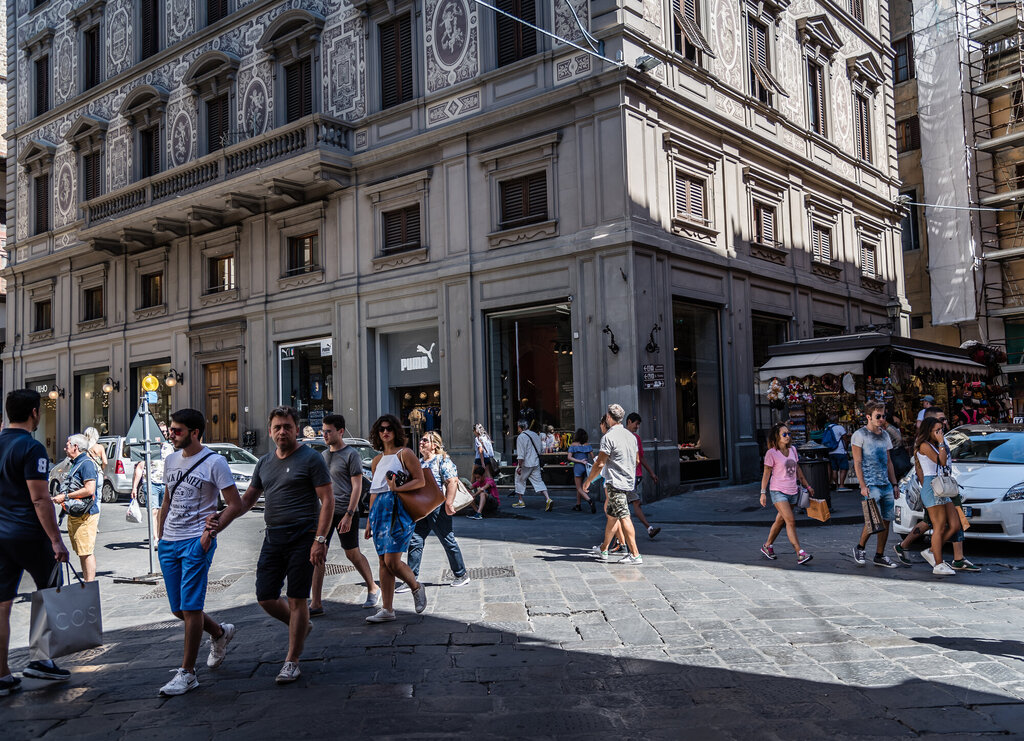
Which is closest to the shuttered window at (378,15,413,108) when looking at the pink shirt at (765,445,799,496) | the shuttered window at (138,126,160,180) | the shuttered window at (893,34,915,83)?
the shuttered window at (138,126,160,180)

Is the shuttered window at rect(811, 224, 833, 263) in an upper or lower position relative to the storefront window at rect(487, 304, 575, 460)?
upper

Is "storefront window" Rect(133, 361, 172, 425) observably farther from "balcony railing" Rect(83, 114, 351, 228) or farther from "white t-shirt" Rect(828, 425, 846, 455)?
"white t-shirt" Rect(828, 425, 846, 455)

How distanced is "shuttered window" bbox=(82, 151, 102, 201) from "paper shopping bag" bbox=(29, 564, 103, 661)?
2511 centimetres

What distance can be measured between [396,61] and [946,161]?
2170 centimetres

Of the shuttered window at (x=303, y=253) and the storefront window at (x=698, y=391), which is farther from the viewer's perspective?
the shuttered window at (x=303, y=253)

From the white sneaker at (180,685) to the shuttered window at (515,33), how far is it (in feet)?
52.0

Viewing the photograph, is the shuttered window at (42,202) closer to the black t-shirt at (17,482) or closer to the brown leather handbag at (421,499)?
the brown leather handbag at (421,499)

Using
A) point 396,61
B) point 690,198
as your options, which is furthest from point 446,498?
point 396,61

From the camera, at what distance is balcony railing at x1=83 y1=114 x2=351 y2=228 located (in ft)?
67.8

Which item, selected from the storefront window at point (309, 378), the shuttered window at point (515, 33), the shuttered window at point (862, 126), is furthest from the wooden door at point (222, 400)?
the shuttered window at point (862, 126)

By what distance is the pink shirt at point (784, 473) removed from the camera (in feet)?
31.9

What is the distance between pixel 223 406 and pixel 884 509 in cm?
1905

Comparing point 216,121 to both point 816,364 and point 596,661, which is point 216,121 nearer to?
point 816,364

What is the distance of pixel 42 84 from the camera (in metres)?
30.1
